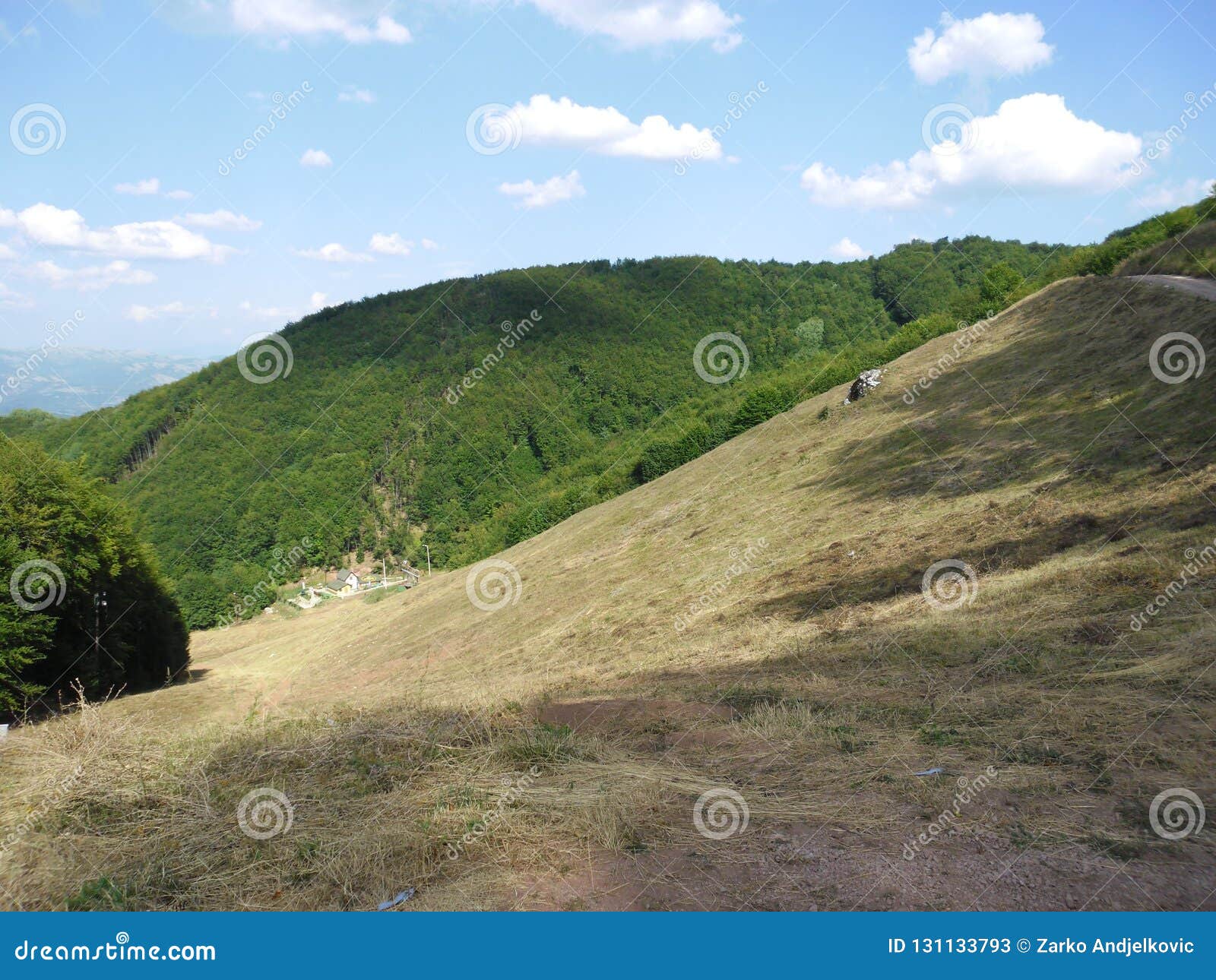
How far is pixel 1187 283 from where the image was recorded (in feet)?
79.4

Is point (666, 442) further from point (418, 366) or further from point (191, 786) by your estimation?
point (418, 366)

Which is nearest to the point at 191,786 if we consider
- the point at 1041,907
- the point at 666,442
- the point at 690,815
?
the point at 690,815

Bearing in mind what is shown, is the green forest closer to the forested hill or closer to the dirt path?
the dirt path

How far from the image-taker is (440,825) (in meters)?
4.37

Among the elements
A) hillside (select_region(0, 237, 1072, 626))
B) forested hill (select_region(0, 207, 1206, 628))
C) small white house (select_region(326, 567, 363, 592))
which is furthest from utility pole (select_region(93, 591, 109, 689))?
small white house (select_region(326, 567, 363, 592))

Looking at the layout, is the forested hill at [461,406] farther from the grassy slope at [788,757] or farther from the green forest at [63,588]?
the grassy slope at [788,757]

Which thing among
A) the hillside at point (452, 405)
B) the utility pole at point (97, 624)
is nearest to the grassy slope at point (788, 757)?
the utility pole at point (97, 624)

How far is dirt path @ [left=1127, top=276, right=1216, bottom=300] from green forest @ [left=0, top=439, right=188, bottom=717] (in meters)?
30.4

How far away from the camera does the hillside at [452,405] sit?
9456 centimetres

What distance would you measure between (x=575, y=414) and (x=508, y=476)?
65.9 feet

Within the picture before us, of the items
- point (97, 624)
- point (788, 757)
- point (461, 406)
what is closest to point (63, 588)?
point (97, 624)

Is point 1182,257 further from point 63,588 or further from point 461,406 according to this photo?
point 461,406

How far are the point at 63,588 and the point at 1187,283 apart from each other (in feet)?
119

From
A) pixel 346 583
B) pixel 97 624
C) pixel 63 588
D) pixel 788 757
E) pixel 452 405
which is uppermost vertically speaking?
pixel 452 405
